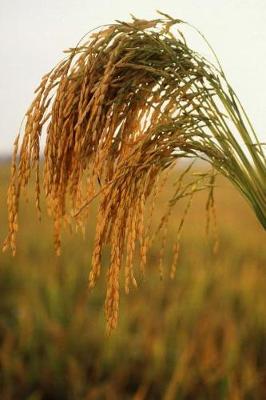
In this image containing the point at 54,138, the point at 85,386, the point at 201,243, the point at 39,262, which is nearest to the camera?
the point at 54,138

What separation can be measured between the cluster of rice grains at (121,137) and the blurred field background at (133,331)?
→ 3.00ft

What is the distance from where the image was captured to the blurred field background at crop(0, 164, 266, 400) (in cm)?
248

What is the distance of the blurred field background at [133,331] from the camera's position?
2.48m

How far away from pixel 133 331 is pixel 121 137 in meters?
1.70

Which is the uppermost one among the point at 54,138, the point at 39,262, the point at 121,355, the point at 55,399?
the point at 54,138

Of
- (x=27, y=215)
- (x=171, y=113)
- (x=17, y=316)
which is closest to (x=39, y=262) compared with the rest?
(x=17, y=316)

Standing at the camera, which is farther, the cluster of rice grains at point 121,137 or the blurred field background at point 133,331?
the blurred field background at point 133,331

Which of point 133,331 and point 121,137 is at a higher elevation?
point 121,137

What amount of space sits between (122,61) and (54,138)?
0.19 metres

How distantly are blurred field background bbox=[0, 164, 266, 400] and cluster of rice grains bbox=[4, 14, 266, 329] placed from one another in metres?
0.92

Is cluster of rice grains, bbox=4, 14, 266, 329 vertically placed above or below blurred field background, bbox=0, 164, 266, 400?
above

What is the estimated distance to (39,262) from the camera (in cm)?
332

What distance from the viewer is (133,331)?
2.76 metres

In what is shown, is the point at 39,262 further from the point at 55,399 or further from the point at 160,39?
the point at 160,39
